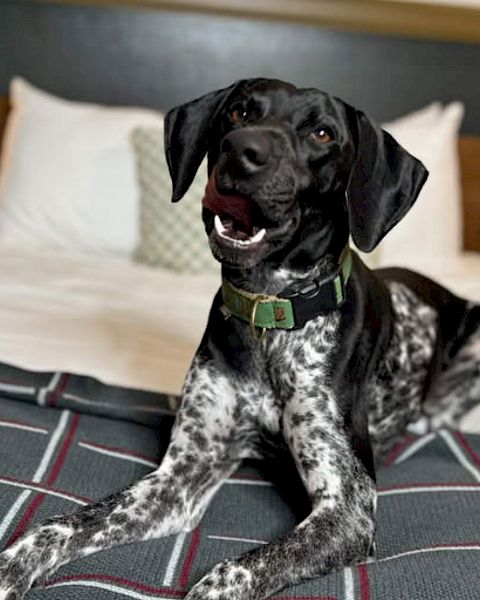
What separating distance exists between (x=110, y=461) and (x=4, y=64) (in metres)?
2.72

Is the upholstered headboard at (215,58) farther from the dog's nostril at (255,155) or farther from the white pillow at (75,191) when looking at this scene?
the dog's nostril at (255,155)

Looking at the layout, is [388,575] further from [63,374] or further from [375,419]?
[63,374]

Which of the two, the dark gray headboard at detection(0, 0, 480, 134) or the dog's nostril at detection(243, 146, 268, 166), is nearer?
the dog's nostril at detection(243, 146, 268, 166)

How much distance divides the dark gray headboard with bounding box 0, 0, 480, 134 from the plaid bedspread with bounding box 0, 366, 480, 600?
2197mm

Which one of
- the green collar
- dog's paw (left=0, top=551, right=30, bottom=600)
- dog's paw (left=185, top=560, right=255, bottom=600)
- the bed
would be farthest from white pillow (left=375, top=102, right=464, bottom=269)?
dog's paw (left=0, top=551, right=30, bottom=600)

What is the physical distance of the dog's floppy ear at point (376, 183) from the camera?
70.7 inches

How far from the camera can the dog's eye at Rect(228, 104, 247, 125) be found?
182 cm

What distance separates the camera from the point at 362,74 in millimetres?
4059

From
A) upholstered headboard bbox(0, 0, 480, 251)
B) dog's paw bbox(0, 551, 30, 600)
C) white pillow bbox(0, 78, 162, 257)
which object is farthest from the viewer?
upholstered headboard bbox(0, 0, 480, 251)

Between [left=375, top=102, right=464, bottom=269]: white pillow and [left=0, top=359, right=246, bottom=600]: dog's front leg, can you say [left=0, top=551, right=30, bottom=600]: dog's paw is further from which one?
[left=375, top=102, right=464, bottom=269]: white pillow

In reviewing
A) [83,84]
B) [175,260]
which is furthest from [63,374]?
[83,84]

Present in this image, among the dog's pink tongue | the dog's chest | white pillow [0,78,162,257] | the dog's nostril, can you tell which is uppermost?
the dog's nostril

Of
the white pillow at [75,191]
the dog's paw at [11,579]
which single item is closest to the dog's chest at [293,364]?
the dog's paw at [11,579]

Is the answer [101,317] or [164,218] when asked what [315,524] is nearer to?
[101,317]
